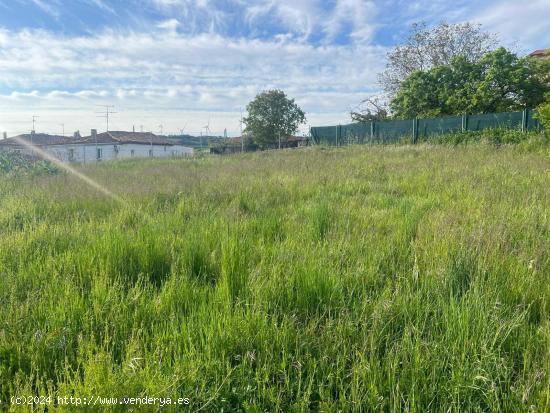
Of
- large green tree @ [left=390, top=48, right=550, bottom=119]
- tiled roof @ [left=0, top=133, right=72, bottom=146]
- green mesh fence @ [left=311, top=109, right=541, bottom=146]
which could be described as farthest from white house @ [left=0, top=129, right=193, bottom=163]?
large green tree @ [left=390, top=48, right=550, bottom=119]

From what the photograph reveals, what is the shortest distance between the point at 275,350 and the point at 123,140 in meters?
59.7

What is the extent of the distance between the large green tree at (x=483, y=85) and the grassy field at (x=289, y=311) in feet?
64.6

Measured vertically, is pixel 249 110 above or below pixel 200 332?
above

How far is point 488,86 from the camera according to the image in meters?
19.6

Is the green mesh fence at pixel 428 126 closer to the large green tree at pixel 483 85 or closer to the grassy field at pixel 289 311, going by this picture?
the large green tree at pixel 483 85

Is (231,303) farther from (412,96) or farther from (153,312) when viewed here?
(412,96)

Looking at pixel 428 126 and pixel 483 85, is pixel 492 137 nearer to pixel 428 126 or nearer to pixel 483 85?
pixel 428 126

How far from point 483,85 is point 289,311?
2306 centimetres

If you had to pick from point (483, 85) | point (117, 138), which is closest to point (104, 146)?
point (117, 138)

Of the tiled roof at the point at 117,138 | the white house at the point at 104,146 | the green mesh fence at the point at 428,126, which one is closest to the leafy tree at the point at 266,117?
the white house at the point at 104,146

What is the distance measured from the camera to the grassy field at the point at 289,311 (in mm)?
1382

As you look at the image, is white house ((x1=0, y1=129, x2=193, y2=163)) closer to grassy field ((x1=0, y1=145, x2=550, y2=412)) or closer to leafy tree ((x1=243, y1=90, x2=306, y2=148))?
leafy tree ((x1=243, y1=90, x2=306, y2=148))

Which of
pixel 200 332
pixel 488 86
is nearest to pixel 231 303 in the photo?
pixel 200 332

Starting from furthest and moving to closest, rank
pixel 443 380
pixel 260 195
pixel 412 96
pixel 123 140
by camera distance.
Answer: pixel 123 140, pixel 412 96, pixel 260 195, pixel 443 380
